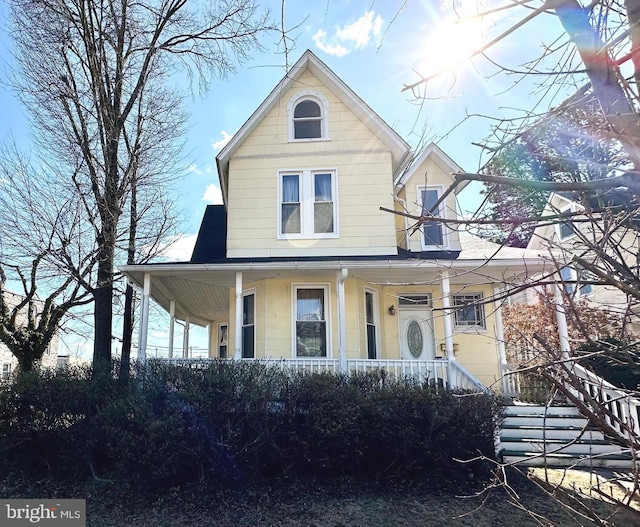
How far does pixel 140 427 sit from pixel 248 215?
5.68 meters

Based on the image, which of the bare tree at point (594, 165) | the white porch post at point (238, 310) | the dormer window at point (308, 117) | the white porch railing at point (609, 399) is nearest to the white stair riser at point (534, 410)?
the white porch railing at point (609, 399)

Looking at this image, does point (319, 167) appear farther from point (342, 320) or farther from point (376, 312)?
point (342, 320)

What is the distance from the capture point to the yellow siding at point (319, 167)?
1034 cm

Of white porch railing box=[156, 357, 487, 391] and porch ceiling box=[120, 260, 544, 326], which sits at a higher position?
porch ceiling box=[120, 260, 544, 326]

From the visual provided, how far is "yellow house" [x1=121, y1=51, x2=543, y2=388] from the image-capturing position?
974cm

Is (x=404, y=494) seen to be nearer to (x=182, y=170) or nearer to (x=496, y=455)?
(x=496, y=455)

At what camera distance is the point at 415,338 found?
34.8 ft

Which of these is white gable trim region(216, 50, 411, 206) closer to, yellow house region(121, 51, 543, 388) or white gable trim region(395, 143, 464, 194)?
yellow house region(121, 51, 543, 388)

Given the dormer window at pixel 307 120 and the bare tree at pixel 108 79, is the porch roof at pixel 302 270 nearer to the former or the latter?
the bare tree at pixel 108 79

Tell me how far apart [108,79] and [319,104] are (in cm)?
575

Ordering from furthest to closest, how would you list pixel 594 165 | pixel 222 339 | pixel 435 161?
pixel 222 339 < pixel 435 161 < pixel 594 165

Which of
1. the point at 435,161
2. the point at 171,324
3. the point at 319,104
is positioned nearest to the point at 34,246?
the point at 171,324

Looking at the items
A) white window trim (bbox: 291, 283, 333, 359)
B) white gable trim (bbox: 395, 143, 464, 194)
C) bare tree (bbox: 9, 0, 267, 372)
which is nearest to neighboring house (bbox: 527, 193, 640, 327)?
white window trim (bbox: 291, 283, 333, 359)

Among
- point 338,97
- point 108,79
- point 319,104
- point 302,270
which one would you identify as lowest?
point 302,270
